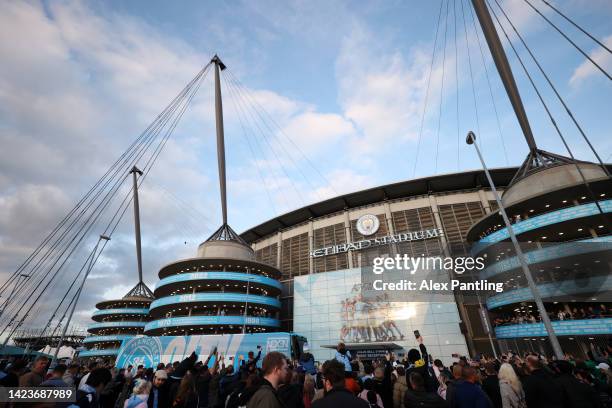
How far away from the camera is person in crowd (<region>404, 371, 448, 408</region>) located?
3980 mm

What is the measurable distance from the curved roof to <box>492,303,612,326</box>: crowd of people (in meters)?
17.6

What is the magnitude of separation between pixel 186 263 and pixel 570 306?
45438 millimetres

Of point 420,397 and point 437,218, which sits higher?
point 437,218

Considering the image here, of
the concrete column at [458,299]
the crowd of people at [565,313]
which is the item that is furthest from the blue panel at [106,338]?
the crowd of people at [565,313]

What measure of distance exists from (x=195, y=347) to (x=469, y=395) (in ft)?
88.8

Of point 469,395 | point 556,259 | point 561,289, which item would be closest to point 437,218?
point 556,259

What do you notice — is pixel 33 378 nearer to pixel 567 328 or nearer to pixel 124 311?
pixel 567 328

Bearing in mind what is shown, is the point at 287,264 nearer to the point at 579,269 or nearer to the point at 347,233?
the point at 347,233

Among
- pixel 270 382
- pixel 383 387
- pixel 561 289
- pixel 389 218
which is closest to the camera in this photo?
pixel 270 382

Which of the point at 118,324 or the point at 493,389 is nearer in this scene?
the point at 493,389

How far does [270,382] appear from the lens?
2959mm

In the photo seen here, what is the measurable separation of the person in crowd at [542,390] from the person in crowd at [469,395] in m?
1.37

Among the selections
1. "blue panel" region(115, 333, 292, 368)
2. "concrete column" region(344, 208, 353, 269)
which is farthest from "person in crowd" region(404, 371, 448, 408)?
"concrete column" region(344, 208, 353, 269)

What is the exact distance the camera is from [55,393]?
3977 millimetres
